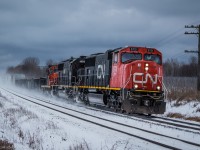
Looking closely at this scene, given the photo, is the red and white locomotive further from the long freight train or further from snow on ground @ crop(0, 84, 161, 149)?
snow on ground @ crop(0, 84, 161, 149)

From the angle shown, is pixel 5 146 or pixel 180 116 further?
pixel 180 116

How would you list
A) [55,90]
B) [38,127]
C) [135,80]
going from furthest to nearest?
[55,90]
[135,80]
[38,127]

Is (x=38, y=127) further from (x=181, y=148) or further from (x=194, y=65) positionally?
(x=194, y=65)

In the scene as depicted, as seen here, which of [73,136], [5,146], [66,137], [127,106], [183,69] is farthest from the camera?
[183,69]

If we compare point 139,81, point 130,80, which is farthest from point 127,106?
point 139,81

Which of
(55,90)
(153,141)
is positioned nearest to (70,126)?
(153,141)

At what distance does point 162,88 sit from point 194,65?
90.1 meters

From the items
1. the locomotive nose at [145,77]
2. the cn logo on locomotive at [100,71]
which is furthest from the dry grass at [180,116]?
the cn logo on locomotive at [100,71]

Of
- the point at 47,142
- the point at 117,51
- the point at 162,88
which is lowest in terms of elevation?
the point at 47,142

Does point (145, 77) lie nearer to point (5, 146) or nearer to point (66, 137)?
point (66, 137)

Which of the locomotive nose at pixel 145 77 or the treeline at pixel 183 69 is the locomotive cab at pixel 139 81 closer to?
the locomotive nose at pixel 145 77

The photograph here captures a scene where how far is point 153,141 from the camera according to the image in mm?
10961

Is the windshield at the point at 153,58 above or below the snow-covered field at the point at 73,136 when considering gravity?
above

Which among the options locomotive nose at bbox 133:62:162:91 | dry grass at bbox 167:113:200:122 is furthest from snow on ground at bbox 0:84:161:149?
dry grass at bbox 167:113:200:122
